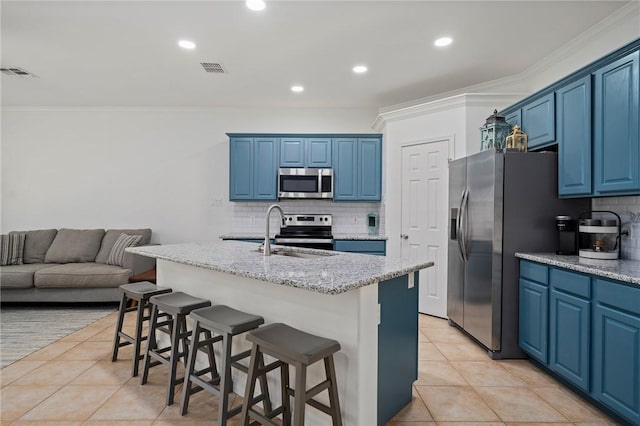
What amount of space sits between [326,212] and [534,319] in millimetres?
3079

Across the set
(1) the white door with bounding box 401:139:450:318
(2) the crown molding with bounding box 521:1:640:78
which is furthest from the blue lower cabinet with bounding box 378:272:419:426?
(2) the crown molding with bounding box 521:1:640:78

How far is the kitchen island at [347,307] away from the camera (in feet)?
5.60

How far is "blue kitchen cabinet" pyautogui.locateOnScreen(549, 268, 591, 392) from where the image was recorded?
7.16ft

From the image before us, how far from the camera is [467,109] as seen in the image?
12.4 ft

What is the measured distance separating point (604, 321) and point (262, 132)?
450 cm

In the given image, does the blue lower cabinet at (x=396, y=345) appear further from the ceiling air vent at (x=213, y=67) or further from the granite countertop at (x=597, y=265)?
the ceiling air vent at (x=213, y=67)

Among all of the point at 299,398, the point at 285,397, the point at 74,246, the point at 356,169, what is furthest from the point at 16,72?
the point at 299,398

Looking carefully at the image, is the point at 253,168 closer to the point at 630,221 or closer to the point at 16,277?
the point at 16,277

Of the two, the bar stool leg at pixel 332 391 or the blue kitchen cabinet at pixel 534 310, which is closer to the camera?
the bar stool leg at pixel 332 391

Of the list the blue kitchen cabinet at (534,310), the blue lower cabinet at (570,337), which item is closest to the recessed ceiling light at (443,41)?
the blue kitchen cabinet at (534,310)

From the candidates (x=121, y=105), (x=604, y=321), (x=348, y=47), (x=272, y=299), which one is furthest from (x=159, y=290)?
(x=121, y=105)

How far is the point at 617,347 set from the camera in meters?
1.96

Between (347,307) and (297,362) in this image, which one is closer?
(297,362)

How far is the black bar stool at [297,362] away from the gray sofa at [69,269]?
3.21 meters
